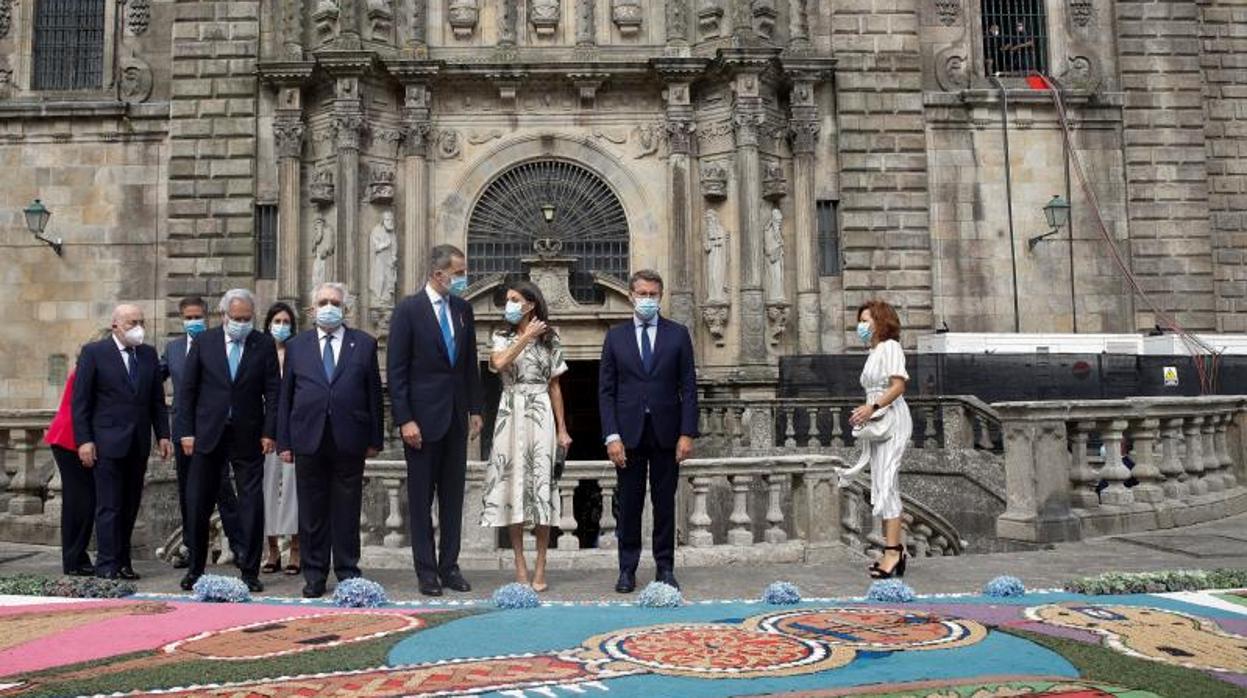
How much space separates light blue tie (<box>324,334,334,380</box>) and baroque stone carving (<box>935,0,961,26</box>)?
18.8 m

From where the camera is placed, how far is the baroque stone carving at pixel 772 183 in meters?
19.4

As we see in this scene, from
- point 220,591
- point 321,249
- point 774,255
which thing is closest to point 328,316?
point 220,591

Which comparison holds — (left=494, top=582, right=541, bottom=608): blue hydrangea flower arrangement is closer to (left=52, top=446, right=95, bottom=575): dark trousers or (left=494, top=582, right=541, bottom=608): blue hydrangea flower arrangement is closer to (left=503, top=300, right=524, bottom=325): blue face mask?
(left=503, top=300, right=524, bottom=325): blue face mask

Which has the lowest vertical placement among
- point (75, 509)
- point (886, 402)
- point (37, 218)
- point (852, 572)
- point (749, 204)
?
point (852, 572)

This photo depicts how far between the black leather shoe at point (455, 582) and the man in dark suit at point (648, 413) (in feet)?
3.62

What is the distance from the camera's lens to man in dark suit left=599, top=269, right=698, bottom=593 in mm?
6977

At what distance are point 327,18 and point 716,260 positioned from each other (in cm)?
905

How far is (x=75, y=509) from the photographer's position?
8117 millimetres

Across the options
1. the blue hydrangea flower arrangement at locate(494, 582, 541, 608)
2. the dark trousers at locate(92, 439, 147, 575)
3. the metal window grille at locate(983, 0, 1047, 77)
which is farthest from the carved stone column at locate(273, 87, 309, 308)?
the metal window grille at locate(983, 0, 1047, 77)

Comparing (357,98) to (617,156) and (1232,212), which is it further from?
(1232,212)

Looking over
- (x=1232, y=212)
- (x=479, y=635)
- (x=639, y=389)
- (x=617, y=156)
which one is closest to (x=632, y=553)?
(x=639, y=389)

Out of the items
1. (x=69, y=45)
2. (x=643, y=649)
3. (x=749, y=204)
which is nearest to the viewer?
(x=643, y=649)

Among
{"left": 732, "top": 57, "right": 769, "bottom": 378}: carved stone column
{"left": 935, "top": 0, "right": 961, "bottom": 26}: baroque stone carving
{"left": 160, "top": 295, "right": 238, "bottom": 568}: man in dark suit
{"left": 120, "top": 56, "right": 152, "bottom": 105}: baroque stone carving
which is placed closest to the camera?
{"left": 160, "top": 295, "right": 238, "bottom": 568}: man in dark suit

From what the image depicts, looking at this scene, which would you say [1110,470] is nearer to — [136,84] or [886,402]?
[886,402]
